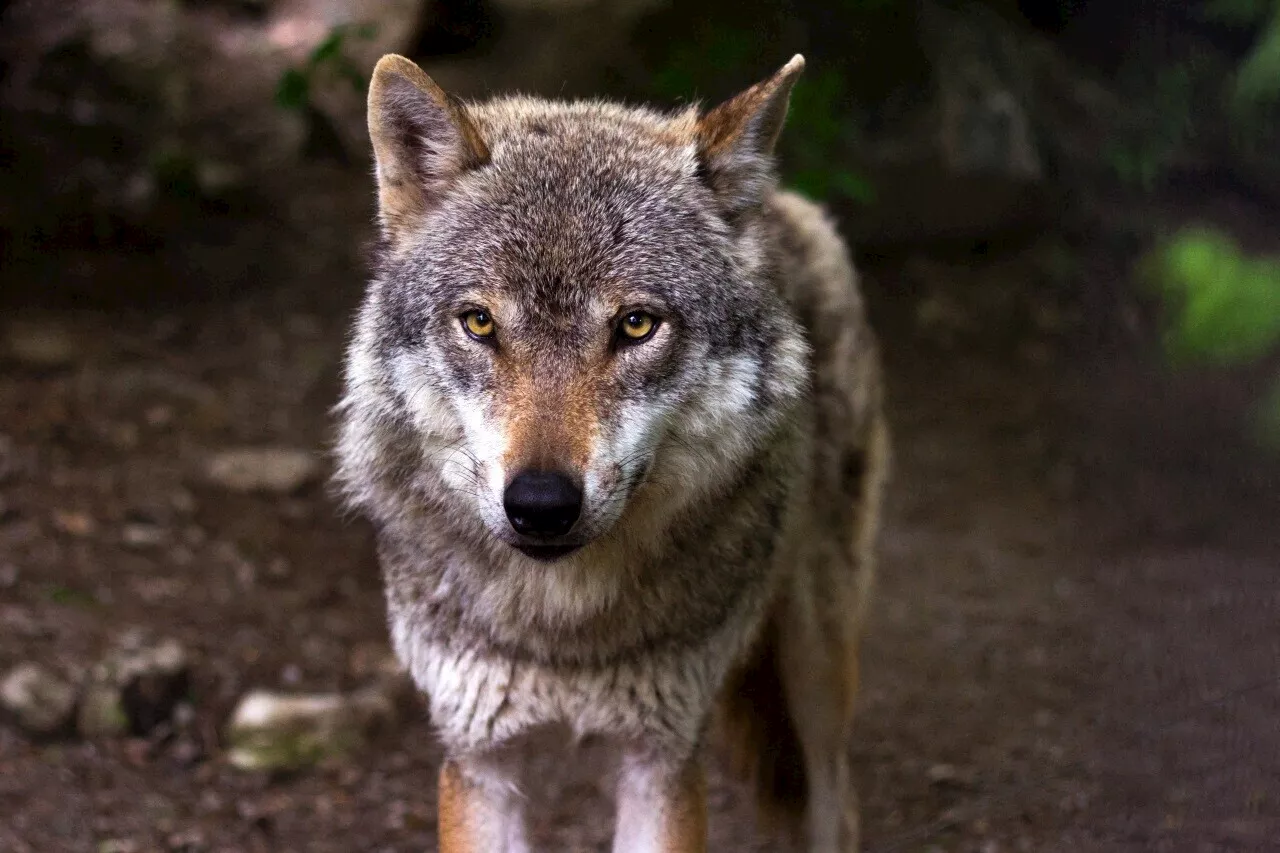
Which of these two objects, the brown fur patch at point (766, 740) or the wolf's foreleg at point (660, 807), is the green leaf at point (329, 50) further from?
the wolf's foreleg at point (660, 807)

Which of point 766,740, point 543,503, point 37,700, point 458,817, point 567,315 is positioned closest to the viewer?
point 543,503

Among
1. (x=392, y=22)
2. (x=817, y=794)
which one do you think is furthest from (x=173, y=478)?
(x=817, y=794)

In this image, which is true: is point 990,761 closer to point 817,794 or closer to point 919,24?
point 817,794

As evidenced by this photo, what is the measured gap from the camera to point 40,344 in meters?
6.99

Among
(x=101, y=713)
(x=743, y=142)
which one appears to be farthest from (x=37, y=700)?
(x=743, y=142)

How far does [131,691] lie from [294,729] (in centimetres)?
64

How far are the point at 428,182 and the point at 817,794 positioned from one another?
256 centimetres

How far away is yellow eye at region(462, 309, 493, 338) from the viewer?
3.05m

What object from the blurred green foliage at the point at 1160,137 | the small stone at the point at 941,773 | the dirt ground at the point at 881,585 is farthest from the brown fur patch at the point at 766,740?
the blurred green foliage at the point at 1160,137

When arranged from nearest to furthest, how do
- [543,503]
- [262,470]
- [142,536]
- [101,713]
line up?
[543,503], [101,713], [142,536], [262,470]

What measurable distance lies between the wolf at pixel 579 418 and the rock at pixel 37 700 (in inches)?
77.5

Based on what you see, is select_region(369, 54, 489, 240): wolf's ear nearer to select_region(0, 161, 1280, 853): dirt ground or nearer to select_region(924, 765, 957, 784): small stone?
select_region(0, 161, 1280, 853): dirt ground

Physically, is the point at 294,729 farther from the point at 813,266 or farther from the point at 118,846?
the point at 813,266

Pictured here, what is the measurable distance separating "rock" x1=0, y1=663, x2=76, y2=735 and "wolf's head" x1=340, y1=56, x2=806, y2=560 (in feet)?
6.90
